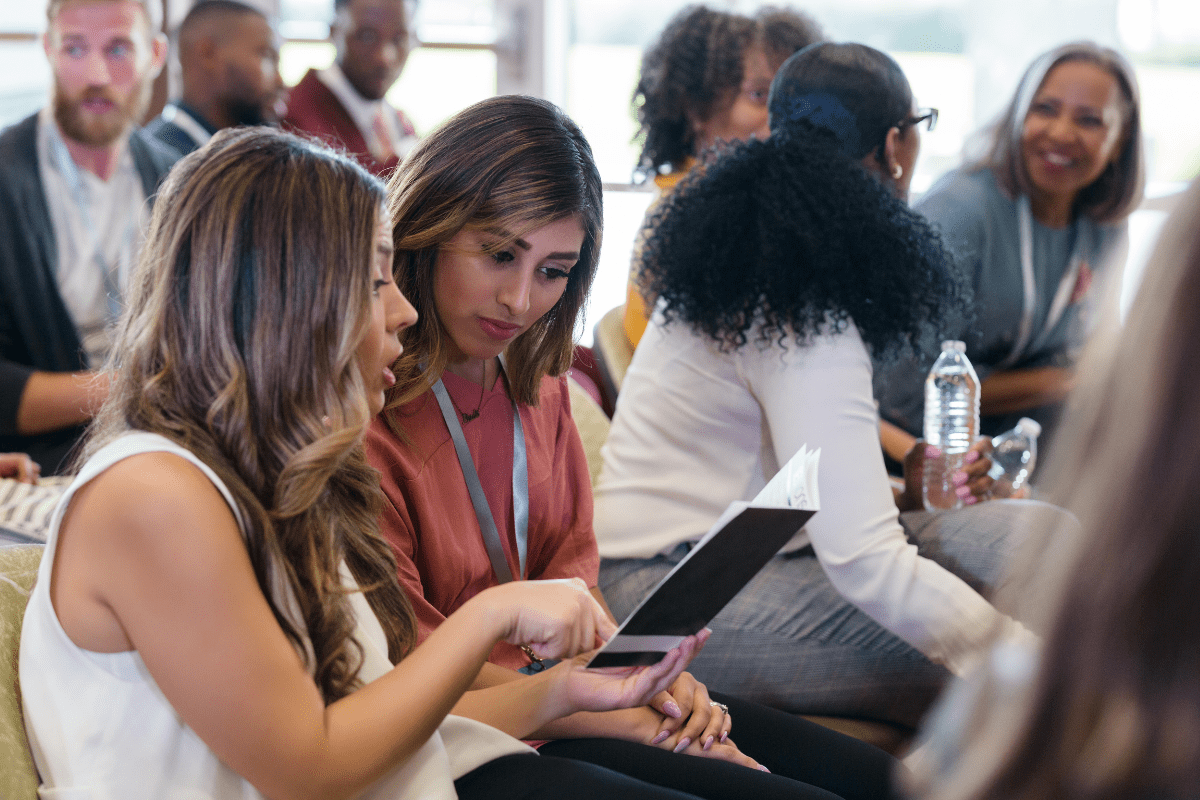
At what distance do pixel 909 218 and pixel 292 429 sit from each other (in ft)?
3.64

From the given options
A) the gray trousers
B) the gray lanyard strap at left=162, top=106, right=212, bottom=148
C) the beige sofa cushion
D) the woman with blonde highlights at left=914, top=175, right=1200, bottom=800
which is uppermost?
the woman with blonde highlights at left=914, top=175, right=1200, bottom=800

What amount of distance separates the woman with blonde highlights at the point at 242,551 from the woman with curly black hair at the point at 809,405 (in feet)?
2.04

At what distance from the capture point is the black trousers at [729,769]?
1.16 metres

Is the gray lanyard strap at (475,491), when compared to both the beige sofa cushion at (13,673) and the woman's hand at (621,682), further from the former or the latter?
the beige sofa cushion at (13,673)

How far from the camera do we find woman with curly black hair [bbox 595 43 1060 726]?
63.0 inches

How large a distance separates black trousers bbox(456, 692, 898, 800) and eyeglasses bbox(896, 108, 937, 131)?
99 centimetres

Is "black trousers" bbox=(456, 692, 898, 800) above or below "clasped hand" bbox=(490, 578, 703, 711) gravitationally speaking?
below

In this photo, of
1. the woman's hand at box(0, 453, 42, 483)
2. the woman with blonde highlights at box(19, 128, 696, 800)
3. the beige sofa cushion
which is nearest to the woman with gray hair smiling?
the woman with blonde highlights at box(19, 128, 696, 800)

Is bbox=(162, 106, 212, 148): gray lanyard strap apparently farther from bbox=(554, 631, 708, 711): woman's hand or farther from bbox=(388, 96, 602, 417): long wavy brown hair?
bbox=(554, 631, 708, 711): woman's hand

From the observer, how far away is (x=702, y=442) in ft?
5.83

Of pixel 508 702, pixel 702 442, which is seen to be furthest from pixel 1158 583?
pixel 702 442

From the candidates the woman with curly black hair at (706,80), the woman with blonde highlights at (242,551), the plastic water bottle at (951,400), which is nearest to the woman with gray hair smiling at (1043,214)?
the plastic water bottle at (951,400)

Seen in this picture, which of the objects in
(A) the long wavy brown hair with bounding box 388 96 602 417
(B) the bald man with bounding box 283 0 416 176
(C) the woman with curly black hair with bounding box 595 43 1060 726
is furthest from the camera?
(B) the bald man with bounding box 283 0 416 176

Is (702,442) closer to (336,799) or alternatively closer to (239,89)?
(336,799)
